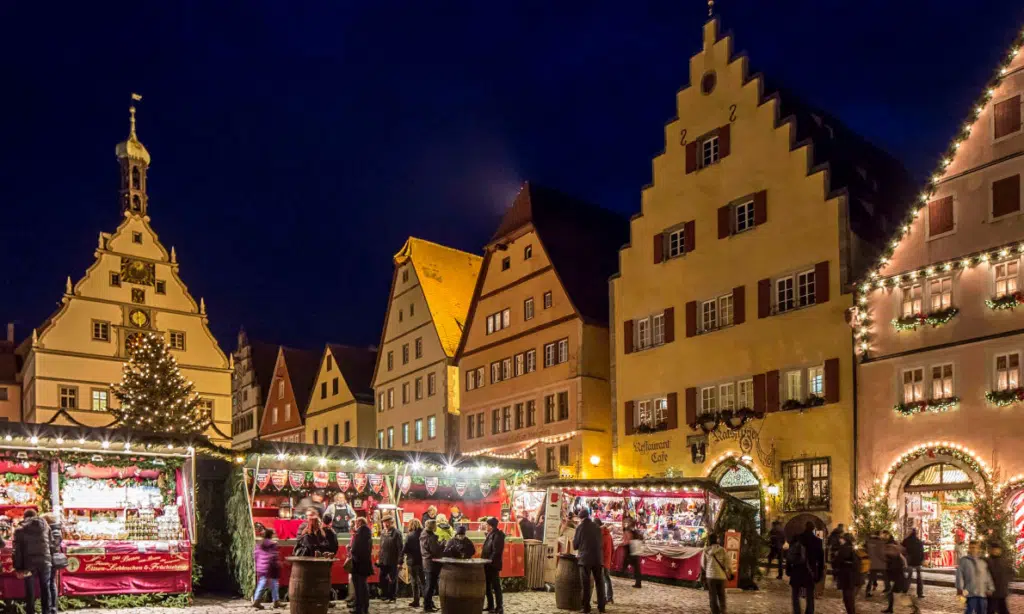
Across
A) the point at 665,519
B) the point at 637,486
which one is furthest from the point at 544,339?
the point at 665,519

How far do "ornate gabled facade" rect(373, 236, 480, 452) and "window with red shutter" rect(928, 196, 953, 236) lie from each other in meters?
23.1

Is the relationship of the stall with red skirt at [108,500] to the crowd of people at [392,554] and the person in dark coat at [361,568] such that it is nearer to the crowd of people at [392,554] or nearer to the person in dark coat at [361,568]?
the crowd of people at [392,554]

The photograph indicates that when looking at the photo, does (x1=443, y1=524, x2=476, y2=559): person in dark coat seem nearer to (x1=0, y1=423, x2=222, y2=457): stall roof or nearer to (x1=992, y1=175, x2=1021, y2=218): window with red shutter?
(x1=0, y1=423, x2=222, y2=457): stall roof

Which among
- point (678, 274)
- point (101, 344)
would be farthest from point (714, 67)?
point (101, 344)

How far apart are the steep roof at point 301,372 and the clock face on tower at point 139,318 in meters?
9.92

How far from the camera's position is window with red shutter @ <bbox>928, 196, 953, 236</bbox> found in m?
26.2

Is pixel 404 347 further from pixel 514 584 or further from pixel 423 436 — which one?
pixel 514 584

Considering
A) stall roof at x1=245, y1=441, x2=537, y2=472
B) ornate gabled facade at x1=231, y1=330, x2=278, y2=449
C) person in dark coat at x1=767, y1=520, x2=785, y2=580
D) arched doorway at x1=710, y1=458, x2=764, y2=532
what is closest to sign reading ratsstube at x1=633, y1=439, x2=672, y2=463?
arched doorway at x1=710, y1=458, x2=764, y2=532

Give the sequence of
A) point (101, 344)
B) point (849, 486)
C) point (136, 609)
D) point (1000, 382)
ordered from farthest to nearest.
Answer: point (101, 344), point (849, 486), point (1000, 382), point (136, 609)

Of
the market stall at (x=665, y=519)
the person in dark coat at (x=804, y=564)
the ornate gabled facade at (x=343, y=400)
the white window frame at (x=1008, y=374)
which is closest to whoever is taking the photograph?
the person in dark coat at (x=804, y=564)

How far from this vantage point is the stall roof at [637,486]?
24.3 meters

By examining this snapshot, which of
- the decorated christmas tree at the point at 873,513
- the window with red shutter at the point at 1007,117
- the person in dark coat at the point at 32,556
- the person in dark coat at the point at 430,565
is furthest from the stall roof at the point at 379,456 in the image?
the window with red shutter at the point at 1007,117

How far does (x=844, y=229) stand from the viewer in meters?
28.4

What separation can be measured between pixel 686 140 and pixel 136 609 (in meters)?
22.4
